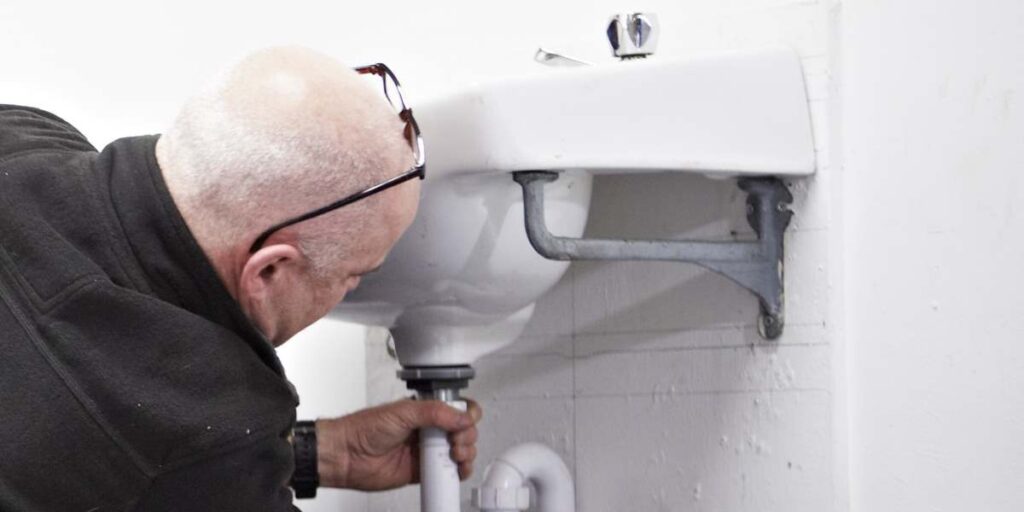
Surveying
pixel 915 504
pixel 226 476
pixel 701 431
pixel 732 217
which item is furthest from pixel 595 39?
pixel 226 476

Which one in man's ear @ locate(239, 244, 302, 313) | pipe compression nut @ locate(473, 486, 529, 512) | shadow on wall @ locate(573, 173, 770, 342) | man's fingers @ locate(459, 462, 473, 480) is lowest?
pipe compression nut @ locate(473, 486, 529, 512)

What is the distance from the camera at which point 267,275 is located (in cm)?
93

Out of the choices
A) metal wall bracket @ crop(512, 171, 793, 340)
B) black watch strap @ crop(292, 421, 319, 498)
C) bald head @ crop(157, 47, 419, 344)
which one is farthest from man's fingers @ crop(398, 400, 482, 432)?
bald head @ crop(157, 47, 419, 344)

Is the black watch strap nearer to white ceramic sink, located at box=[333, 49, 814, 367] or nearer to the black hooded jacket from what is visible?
white ceramic sink, located at box=[333, 49, 814, 367]

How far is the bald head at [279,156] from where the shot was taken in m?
0.87

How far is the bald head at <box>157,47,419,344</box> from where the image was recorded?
874 millimetres

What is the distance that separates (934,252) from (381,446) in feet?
1.82

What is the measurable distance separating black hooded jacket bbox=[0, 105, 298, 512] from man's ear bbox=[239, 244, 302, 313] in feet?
0.11

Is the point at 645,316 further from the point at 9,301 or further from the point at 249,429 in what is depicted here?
the point at 9,301

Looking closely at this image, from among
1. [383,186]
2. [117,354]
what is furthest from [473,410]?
[117,354]

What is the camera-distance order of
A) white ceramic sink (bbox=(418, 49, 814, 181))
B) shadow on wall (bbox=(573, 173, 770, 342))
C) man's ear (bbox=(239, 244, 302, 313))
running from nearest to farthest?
1. man's ear (bbox=(239, 244, 302, 313))
2. white ceramic sink (bbox=(418, 49, 814, 181))
3. shadow on wall (bbox=(573, 173, 770, 342))

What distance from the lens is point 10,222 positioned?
2.72ft

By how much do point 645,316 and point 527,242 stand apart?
0.76ft

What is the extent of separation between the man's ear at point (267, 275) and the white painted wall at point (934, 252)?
0.53m
